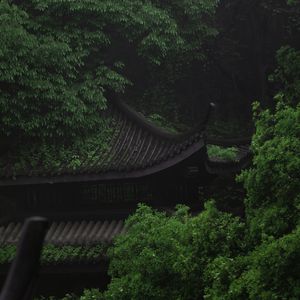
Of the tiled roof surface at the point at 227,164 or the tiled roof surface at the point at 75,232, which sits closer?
the tiled roof surface at the point at 75,232

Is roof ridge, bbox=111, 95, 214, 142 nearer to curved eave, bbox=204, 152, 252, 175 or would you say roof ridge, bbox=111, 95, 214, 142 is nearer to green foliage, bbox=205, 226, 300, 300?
curved eave, bbox=204, 152, 252, 175

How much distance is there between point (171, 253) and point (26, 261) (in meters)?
6.38

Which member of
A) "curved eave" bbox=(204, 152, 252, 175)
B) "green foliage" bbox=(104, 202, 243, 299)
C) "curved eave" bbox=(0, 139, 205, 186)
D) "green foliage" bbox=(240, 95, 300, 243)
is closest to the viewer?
"green foliage" bbox=(240, 95, 300, 243)

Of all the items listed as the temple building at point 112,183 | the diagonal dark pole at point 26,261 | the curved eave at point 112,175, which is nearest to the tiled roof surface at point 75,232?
the temple building at point 112,183

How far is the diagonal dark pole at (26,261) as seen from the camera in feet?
9.64

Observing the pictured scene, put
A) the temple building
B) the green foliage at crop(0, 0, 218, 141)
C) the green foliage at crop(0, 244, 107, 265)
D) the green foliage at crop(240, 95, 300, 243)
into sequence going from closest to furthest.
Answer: the green foliage at crop(240, 95, 300, 243)
the green foliage at crop(0, 244, 107, 265)
the temple building
the green foliage at crop(0, 0, 218, 141)

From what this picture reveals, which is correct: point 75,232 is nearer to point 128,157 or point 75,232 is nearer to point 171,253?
point 128,157

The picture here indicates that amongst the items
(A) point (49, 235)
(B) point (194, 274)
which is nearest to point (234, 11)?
(A) point (49, 235)

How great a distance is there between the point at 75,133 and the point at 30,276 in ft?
43.2

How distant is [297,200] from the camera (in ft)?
25.1

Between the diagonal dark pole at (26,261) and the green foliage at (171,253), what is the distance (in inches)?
231

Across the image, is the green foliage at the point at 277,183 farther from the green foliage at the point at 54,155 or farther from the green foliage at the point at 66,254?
the green foliage at the point at 54,155

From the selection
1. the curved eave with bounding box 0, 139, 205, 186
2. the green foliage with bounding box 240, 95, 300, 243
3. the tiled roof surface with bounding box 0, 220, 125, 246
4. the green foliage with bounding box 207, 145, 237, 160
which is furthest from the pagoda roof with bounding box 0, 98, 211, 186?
the green foliage with bounding box 240, 95, 300, 243

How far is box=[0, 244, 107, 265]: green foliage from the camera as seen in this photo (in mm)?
13594
